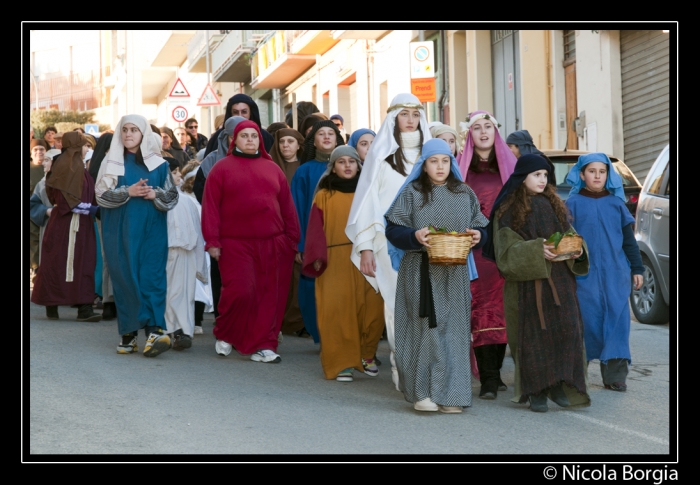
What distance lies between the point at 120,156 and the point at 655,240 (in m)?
5.30

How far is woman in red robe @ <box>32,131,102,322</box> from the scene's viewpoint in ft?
39.0

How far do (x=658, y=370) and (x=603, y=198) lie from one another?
168 centimetres

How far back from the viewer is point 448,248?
22.0 feet

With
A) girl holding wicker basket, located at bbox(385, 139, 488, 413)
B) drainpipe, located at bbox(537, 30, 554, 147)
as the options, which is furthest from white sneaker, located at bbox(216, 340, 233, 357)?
drainpipe, located at bbox(537, 30, 554, 147)

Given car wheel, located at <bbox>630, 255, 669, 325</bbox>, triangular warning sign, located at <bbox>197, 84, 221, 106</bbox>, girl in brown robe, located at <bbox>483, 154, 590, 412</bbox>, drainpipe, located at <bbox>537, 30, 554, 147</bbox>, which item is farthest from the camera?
triangular warning sign, located at <bbox>197, 84, 221, 106</bbox>

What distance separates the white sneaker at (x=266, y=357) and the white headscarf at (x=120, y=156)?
1.78 metres

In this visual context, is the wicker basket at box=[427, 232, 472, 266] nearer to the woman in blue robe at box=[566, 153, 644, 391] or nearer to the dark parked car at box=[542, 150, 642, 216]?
the woman in blue robe at box=[566, 153, 644, 391]

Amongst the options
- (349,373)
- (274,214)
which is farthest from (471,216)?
(274,214)

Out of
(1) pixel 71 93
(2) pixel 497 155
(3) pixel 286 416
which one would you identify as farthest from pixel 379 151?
(1) pixel 71 93

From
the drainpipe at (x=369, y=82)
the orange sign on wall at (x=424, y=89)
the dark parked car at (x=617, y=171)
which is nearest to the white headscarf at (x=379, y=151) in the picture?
the dark parked car at (x=617, y=171)

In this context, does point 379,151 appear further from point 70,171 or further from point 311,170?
point 70,171

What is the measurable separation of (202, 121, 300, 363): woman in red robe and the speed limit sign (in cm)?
1379

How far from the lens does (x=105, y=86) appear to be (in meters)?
91.6
